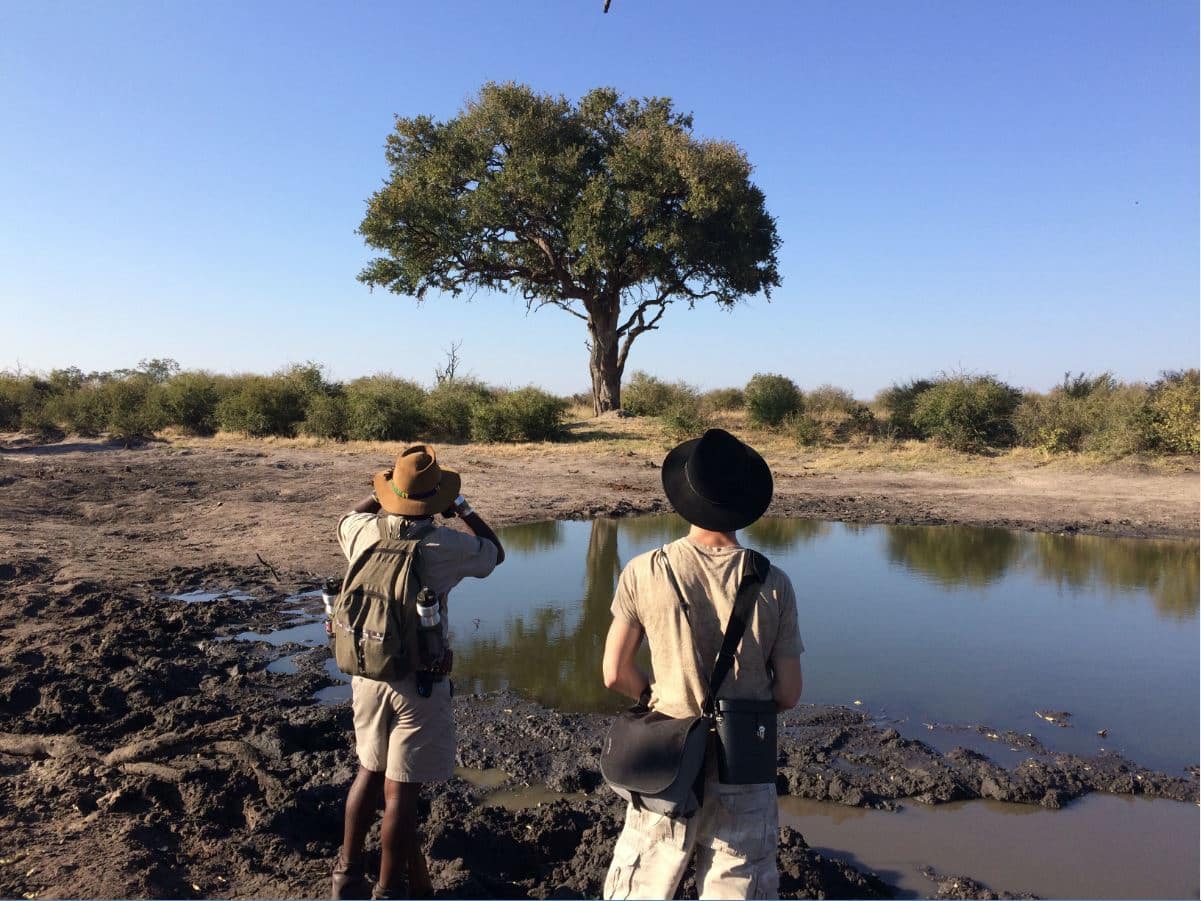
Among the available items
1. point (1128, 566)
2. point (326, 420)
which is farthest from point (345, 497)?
point (326, 420)

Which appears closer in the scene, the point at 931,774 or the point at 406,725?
the point at 406,725

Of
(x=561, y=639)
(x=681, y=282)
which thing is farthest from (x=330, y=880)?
(x=681, y=282)

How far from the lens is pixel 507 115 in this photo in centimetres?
2730

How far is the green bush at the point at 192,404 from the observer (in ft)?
98.5

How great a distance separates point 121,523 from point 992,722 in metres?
12.7

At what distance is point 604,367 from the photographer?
102ft

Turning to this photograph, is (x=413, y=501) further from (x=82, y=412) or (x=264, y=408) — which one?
(x=82, y=412)

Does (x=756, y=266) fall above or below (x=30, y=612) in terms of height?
above

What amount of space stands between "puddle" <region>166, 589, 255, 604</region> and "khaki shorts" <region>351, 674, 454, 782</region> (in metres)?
6.16

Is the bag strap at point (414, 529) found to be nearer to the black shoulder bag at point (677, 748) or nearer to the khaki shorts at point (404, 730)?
the khaki shorts at point (404, 730)

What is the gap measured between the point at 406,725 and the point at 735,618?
150 cm

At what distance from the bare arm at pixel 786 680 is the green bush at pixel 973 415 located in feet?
75.6

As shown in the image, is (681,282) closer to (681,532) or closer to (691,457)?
(681,532)

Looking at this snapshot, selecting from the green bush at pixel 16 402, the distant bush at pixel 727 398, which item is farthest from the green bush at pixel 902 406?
the green bush at pixel 16 402
